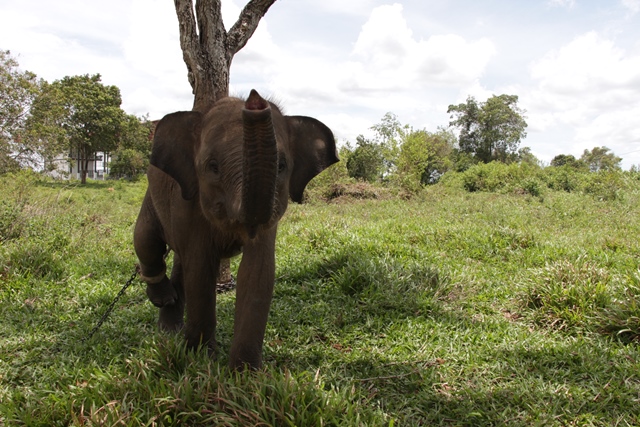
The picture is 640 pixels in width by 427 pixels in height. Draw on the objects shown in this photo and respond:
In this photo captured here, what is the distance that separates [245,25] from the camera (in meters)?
5.90

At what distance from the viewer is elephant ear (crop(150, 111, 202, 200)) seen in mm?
3078

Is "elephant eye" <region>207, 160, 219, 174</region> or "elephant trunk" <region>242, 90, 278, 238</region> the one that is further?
"elephant eye" <region>207, 160, 219, 174</region>

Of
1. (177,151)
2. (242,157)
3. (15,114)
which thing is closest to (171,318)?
(177,151)

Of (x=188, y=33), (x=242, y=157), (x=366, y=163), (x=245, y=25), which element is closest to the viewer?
(x=242, y=157)

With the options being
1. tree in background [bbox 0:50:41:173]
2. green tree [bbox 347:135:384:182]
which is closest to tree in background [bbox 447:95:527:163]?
green tree [bbox 347:135:384:182]

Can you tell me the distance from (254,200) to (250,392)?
1.11 metres

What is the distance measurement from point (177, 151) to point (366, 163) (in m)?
27.6

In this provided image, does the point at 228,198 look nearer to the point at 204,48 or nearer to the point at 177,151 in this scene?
the point at 177,151

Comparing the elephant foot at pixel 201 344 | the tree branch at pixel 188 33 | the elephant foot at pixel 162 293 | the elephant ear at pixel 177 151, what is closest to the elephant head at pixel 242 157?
the elephant ear at pixel 177 151

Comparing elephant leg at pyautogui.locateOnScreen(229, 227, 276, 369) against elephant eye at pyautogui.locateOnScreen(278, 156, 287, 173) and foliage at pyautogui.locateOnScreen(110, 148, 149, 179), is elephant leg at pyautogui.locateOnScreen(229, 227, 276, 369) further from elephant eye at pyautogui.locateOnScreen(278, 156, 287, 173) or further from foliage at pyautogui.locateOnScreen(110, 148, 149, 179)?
foliage at pyautogui.locateOnScreen(110, 148, 149, 179)

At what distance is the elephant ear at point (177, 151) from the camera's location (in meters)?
3.08

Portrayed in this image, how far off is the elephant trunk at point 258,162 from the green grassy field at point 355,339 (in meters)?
1.01

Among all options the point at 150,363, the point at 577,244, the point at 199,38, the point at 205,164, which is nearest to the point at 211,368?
the point at 150,363

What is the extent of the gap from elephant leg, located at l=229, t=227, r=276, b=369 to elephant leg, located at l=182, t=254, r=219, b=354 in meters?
0.28
